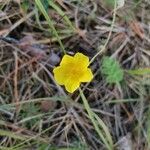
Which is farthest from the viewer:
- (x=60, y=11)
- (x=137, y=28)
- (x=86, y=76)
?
(x=137, y=28)

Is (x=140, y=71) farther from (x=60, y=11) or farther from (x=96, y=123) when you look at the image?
(x=60, y=11)

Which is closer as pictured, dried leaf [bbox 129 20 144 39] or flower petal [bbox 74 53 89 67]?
flower petal [bbox 74 53 89 67]

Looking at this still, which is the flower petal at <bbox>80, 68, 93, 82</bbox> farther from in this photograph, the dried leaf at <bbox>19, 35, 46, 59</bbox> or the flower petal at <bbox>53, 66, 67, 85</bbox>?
the dried leaf at <bbox>19, 35, 46, 59</bbox>

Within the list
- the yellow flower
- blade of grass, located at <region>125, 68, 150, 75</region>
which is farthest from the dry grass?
the yellow flower

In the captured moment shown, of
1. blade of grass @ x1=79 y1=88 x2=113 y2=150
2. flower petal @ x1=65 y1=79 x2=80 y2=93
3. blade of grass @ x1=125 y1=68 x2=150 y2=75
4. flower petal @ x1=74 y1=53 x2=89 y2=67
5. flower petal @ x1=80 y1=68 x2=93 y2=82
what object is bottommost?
blade of grass @ x1=79 y1=88 x2=113 y2=150

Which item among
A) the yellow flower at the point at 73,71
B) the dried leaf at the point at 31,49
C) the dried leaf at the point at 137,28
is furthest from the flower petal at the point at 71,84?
the dried leaf at the point at 137,28

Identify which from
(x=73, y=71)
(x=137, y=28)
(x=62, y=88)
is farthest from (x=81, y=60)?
(x=137, y=28)
